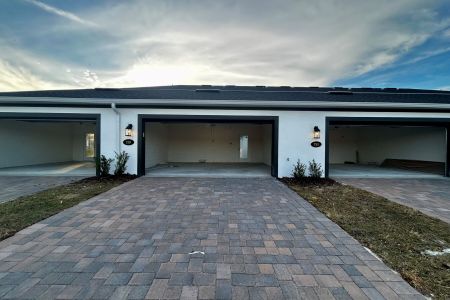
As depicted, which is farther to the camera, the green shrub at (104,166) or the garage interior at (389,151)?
the garage interior at (389,151)

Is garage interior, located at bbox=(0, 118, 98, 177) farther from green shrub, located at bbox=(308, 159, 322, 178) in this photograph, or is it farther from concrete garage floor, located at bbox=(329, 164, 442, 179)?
concrete garage floor, located at bbox=(329, 164, 442, 179)

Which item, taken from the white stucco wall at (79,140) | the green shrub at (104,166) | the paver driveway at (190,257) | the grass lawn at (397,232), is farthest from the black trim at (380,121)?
the white stucco wall at (79,140)

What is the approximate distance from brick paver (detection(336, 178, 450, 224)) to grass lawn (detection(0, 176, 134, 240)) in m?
6.91

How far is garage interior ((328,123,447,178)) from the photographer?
8794 mm

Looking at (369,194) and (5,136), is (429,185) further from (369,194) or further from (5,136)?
(5,136)

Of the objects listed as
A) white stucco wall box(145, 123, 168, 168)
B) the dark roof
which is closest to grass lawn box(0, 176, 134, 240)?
the dark roof

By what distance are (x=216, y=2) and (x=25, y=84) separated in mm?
10869

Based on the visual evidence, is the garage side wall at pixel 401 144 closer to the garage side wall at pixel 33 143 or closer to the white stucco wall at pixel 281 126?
the white stucco wall at pixel 281 126

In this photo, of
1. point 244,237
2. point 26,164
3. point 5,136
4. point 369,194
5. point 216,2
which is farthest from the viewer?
point 26,164

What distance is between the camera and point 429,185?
21.5 feet

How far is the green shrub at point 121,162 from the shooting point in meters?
7.42

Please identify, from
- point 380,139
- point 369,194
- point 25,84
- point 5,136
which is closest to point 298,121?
point 369,194

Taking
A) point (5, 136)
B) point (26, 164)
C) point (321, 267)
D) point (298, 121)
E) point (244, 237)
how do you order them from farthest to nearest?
point (26, 164)
point (5, 136)
point (298, 121)
point (244, 237)
point (321, 267)

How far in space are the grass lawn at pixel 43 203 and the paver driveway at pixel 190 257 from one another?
0.26 m
